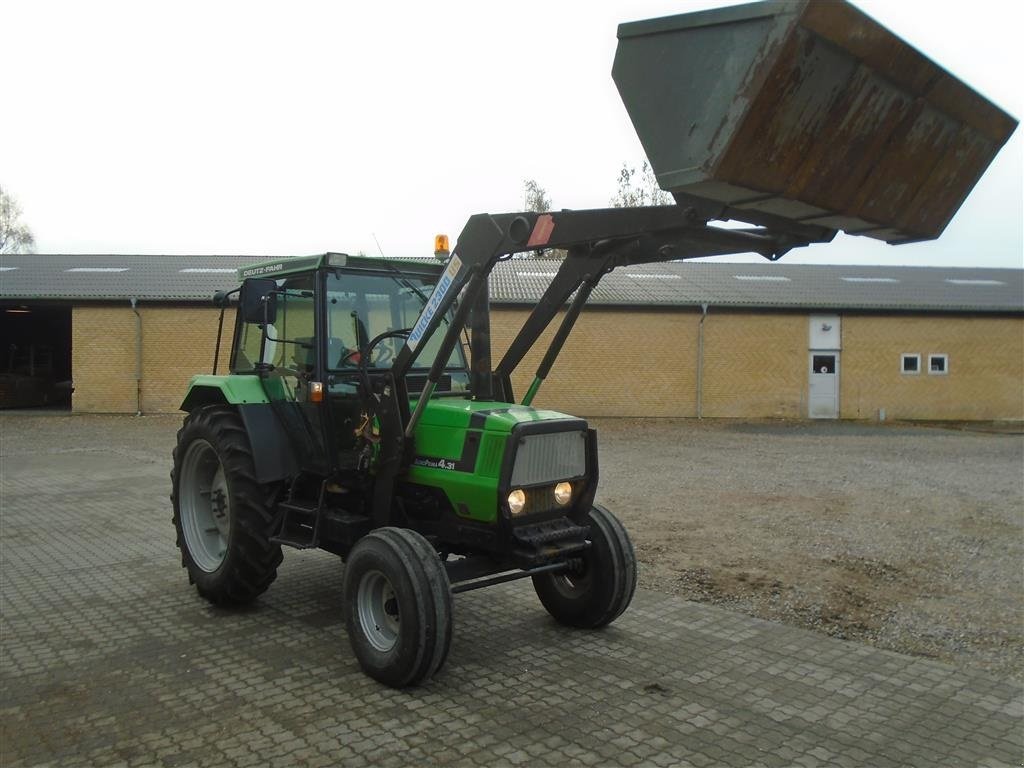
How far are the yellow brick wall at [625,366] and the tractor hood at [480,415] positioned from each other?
17.7 metres

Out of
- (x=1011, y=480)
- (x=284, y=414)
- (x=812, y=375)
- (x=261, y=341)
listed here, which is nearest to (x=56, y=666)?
(x=284, y=414)

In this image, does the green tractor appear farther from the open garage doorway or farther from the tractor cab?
the open garage doorway

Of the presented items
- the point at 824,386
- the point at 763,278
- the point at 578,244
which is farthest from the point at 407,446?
the point at 763,278

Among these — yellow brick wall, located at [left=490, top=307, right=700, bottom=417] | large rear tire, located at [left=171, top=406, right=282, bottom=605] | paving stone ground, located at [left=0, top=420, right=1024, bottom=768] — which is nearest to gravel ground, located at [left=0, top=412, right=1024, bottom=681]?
paving stone ground, located at [left=0, top=420, right=1024, bottom=768]

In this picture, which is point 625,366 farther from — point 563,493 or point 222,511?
point 563,493

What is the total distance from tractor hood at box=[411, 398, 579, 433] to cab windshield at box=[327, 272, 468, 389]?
16.0 inches

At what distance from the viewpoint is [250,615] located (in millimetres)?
5590

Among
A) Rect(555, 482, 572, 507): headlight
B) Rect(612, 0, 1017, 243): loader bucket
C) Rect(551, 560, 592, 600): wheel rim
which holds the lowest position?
Rect(551, 560, 592, 600): wheel rim

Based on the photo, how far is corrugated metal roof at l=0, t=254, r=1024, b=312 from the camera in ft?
75.1

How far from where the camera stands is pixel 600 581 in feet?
16.9

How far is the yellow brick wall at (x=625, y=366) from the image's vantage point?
74.8ft

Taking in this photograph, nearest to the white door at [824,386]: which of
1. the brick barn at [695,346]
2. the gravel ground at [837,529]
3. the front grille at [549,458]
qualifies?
the brick barn at [695,346]

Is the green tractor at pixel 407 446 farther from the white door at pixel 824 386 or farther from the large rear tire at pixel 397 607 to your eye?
the white door at pixel 824 386

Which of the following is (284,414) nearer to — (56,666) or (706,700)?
(56,666)
